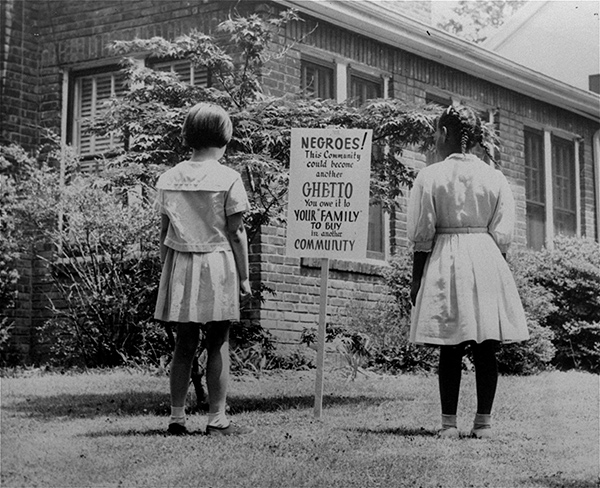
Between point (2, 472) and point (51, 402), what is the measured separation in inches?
102

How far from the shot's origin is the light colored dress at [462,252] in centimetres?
576

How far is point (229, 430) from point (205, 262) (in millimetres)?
942

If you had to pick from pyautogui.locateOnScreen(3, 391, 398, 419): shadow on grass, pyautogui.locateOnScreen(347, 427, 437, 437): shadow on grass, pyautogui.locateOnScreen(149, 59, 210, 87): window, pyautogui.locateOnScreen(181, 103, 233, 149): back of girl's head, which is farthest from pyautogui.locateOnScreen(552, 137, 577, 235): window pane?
pyautogui.locateOnScreen(181, 103, 233, 149): back of girl's head

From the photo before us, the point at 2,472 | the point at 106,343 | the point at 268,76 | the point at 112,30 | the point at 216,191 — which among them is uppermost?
the point at 112,30

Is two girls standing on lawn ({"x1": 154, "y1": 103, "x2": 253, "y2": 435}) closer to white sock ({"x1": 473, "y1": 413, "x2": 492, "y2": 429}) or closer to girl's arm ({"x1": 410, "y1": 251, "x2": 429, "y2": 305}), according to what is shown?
girl's arm ({"x1": 410, "y1": 251, "x2": 429, "y2": 305})

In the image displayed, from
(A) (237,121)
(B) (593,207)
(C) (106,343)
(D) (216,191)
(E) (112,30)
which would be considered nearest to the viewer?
(D) (216,191)

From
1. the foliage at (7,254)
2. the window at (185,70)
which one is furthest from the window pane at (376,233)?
the foliage at (7,254)

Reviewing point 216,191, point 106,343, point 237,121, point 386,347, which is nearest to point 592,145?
point 386,347

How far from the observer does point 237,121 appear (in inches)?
284

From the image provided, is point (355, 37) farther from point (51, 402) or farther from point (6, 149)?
point (51, 402)

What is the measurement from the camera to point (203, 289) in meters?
5.60

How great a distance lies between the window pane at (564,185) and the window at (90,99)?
304 inches

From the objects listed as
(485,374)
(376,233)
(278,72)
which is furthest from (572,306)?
(485,374)

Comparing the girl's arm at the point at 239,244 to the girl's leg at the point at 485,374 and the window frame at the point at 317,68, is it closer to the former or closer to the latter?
the girl's leg at the point at 485,374
